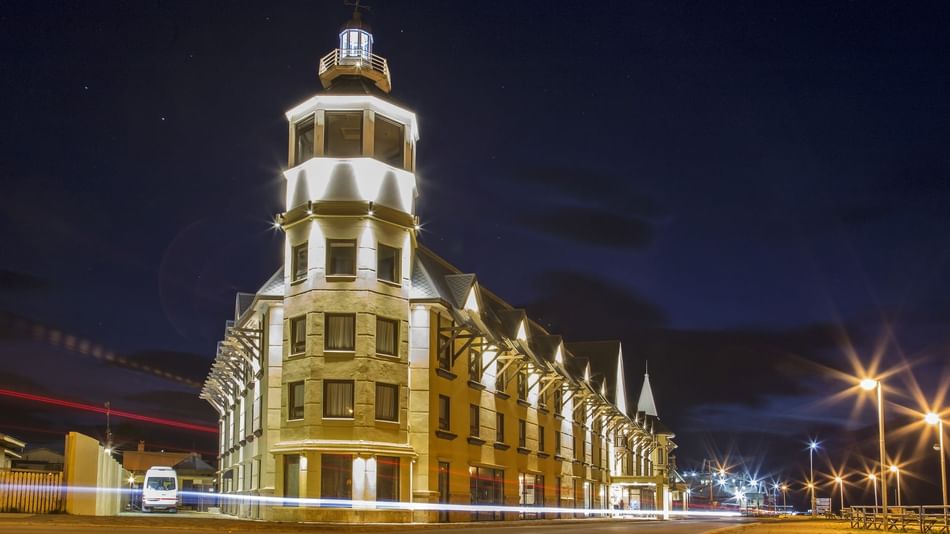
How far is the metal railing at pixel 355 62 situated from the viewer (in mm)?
42438

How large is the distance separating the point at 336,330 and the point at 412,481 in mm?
6323

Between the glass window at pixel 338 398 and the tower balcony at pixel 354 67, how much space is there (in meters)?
12.3

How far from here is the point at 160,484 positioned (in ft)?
196

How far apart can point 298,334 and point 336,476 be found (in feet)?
17.8

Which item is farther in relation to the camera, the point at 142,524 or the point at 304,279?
the point at 304,279

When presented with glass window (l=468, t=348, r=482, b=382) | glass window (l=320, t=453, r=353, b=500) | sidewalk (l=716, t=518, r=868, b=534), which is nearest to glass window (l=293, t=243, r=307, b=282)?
glass window (l=320, t=453, r=353, b=500)

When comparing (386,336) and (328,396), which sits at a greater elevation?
(386,336)

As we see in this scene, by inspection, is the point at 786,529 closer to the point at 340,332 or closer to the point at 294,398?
the point at 340,332

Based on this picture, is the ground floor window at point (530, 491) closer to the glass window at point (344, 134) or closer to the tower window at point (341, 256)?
the tower window at point (341, 256)

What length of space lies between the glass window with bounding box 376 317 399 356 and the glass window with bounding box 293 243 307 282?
11.1 ft

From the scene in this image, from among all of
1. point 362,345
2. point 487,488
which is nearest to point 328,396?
point 362,345

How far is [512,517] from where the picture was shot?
1898 inches

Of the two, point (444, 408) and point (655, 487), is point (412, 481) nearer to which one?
point (444, 408)

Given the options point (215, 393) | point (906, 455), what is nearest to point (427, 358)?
point (215, 393)
